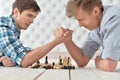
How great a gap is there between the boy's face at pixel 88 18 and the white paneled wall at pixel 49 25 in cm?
148

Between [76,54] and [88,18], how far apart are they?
28cm

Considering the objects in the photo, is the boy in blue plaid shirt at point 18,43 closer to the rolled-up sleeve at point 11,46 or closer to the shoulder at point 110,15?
the rolled-up sleeve at point 11,46

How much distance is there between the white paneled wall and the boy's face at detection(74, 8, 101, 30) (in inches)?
58.4

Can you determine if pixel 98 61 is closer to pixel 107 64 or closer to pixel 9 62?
pixel 107 64

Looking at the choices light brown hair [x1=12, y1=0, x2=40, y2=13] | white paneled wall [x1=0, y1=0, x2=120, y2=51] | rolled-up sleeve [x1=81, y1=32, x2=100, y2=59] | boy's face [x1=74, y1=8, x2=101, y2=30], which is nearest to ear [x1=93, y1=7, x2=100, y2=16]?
boy's face [x1=74, y1=8, x2=101, y2=30]

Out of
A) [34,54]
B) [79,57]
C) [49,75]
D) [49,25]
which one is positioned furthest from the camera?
[49,25]

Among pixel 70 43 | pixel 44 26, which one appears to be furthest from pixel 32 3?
pixel 44 26

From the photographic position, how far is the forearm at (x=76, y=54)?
164 cm

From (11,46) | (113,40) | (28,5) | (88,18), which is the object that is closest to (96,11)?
(88,18)

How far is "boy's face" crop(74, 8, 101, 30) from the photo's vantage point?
58.7 inches

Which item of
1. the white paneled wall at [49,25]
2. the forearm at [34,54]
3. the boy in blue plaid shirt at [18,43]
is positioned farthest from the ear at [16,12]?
the white paneled wall at [49,25]

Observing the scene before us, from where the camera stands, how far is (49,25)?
3.09 m

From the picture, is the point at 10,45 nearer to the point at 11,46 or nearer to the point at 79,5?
the point at 11,46

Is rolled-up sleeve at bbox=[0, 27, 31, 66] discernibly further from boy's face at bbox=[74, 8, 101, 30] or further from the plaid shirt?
boy's face at bbox=[74, 8, 101, 30]
